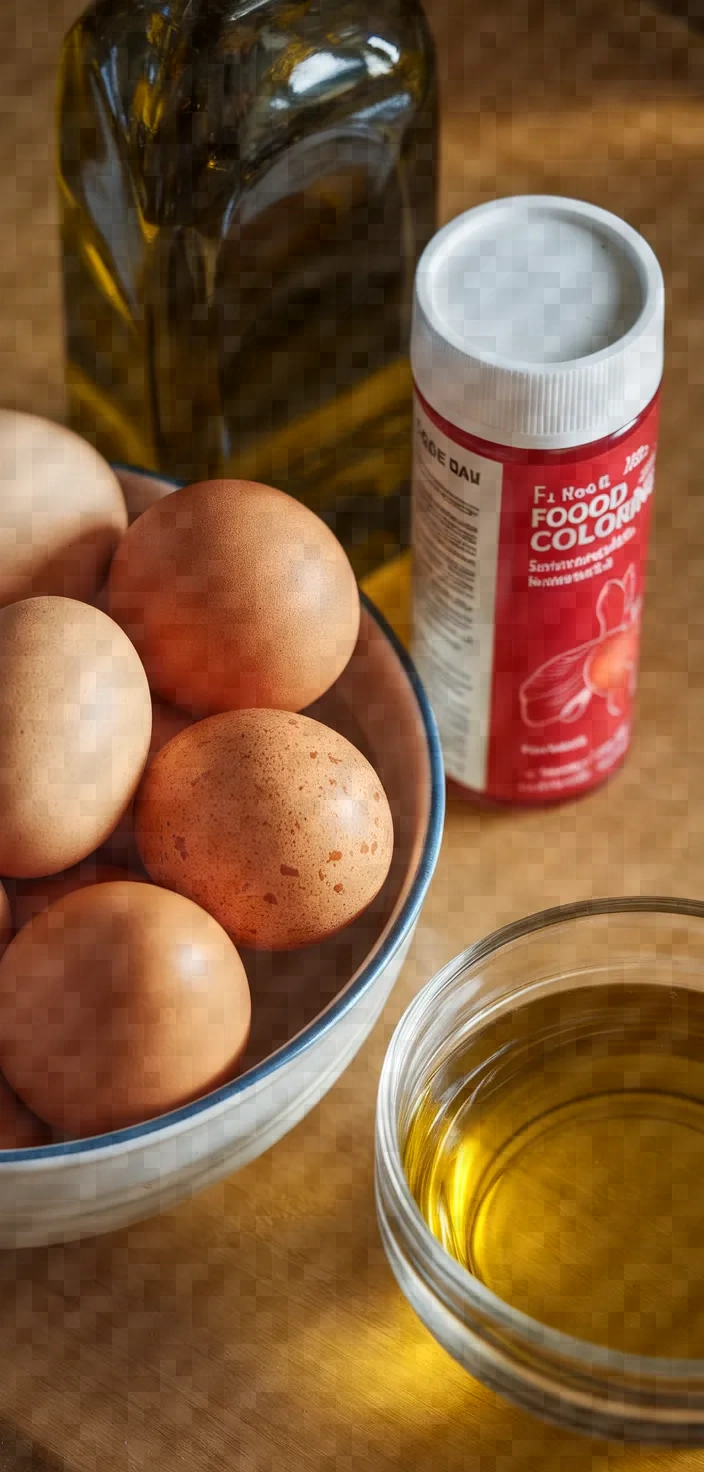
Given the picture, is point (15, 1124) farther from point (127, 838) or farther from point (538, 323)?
point (538, 323)

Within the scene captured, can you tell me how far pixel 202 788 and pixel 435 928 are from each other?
0.18 metres

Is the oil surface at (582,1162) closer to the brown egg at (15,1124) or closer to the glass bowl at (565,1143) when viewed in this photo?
the glass bowl at (565,1143)

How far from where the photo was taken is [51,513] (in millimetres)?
Answer: 620

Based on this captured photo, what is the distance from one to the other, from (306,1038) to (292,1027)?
0.07 metres

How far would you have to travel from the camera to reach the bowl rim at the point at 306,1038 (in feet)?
1.64

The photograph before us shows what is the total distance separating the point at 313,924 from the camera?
0.56 metres

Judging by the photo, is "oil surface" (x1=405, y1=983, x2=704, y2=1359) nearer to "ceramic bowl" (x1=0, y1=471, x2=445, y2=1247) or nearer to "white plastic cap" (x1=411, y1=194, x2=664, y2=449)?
"ceramic bowl" (x1=0, y1=471, x2=445, y2=1247)

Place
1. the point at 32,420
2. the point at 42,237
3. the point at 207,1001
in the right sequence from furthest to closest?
1. the point at 42,237
2. the point at 32,420
3. the point at 207,1001

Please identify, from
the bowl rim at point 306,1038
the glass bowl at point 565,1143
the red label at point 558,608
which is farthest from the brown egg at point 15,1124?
the red label at point 558,608

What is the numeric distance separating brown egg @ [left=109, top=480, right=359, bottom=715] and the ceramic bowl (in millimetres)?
A: 37

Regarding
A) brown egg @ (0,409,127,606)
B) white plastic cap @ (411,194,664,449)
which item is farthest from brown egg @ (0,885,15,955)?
white plastic cap @ (411,194,664,449)

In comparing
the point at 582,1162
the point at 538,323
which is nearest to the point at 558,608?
the point at 538,323

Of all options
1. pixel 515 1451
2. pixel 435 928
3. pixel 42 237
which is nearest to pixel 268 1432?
pixel 515 1451

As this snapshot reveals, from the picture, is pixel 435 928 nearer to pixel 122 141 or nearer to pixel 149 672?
pixel 149 672
